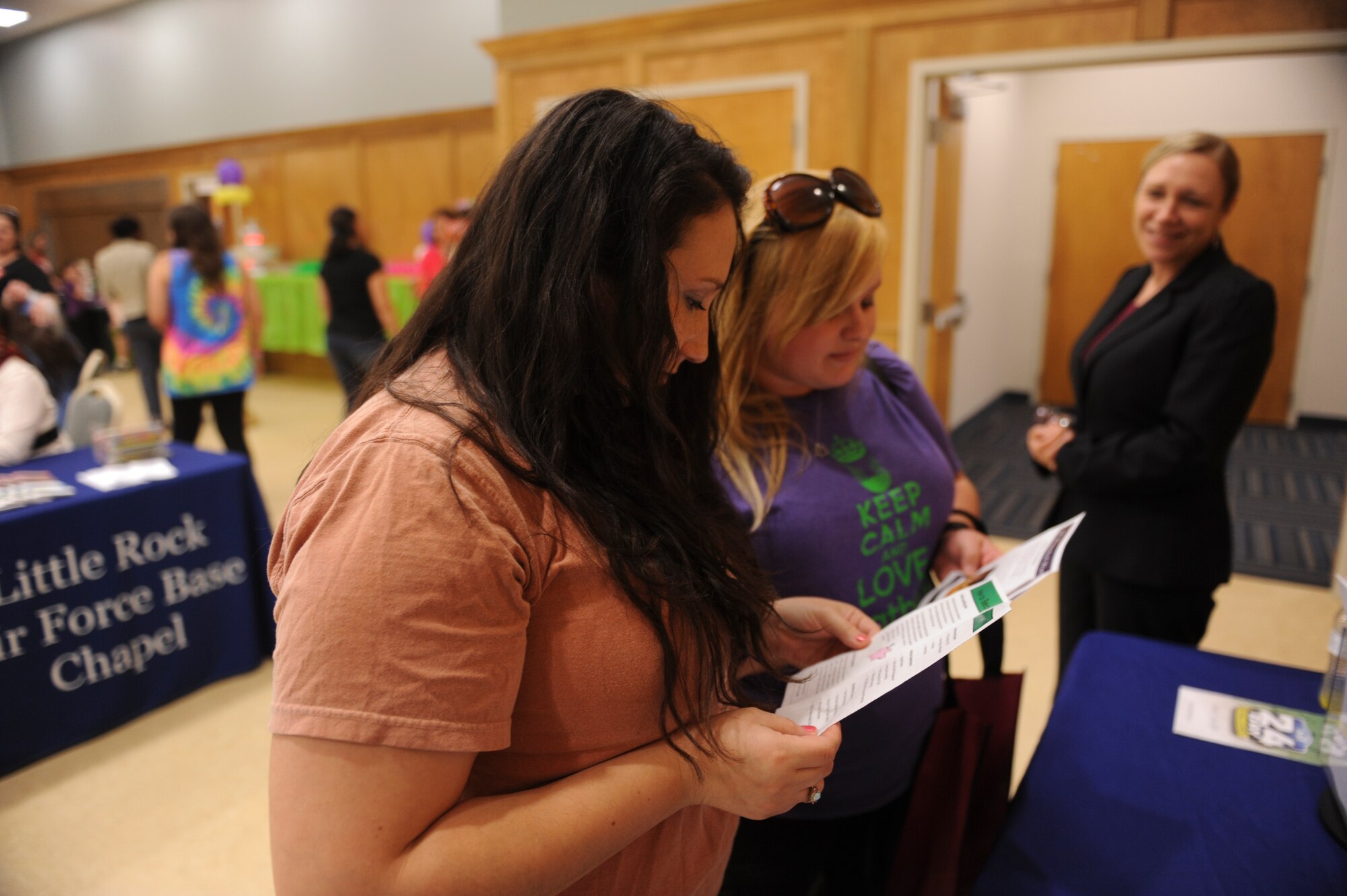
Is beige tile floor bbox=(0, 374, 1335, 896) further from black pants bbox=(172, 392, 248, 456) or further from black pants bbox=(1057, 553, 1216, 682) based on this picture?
black pants bbox=(172, 392, 248, 456)

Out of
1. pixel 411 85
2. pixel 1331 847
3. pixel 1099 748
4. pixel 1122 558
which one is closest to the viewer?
pixel 1331 847

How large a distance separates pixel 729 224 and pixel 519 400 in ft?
0.87

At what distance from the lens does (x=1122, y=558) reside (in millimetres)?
1849

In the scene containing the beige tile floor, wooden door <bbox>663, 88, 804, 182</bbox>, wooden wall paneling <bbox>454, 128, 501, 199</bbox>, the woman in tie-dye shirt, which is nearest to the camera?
the beige tile floor

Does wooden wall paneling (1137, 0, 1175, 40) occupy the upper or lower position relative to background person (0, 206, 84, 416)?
upper

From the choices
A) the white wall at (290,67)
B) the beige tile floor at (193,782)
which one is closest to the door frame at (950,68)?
the beige tile floor at (193,782)

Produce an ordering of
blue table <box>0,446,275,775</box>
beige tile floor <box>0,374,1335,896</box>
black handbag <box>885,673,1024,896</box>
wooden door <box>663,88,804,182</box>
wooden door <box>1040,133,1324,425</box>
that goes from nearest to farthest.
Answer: black handbag <box>885,673,1024,896</box> → beige tile floor <box>0,374,1335,896</box> → blue table <box>0,446,275,775</box> → wooden door <box>663,88,804,182</box> → wooden door <box>1040,133,1324,425</box>

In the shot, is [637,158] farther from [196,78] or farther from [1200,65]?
[196,78]

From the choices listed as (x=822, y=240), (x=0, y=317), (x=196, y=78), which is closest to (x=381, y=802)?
(x=822, y=240)

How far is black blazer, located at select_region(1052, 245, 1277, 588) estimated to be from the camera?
5.62 feet

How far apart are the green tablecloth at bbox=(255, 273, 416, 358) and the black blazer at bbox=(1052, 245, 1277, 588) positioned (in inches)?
275

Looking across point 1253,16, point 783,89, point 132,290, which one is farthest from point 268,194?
Answer: point 1253,16

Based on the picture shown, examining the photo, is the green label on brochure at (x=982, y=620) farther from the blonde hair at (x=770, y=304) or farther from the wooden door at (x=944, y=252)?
the wooden door at (x=944, y=252)

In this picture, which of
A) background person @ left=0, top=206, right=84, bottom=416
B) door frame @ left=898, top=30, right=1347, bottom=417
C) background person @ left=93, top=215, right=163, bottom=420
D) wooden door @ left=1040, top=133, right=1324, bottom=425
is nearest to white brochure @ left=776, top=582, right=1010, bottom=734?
background person @ left=0, top=206, right=84, bottom=416
